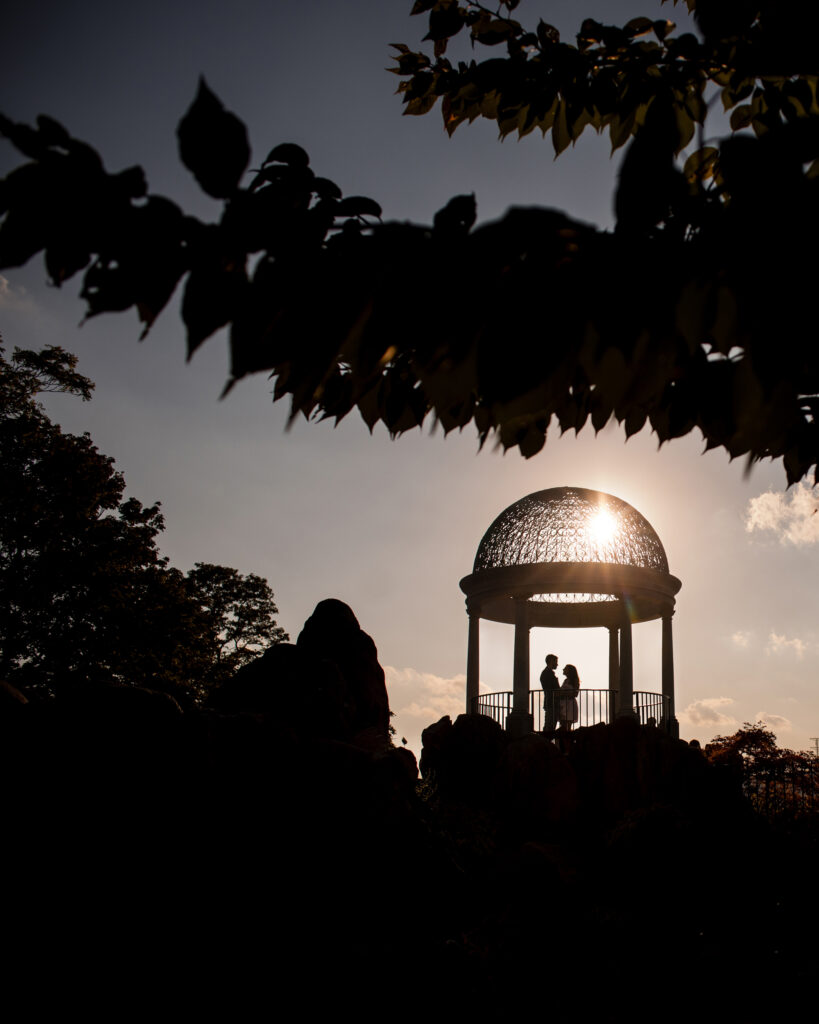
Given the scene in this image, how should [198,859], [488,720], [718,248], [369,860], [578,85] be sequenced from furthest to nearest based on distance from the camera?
[488,720] < [369,860] < [198,859] < [578,85] < [718,248]

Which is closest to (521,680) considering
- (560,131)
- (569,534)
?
(569,534)

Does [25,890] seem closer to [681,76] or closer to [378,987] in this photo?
[378,987]

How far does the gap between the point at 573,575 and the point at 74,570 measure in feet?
52.9

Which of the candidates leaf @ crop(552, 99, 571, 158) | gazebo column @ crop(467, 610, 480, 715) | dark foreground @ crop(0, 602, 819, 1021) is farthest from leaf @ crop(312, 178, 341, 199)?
gazebo column @ crop(467, 610, 480, 715)

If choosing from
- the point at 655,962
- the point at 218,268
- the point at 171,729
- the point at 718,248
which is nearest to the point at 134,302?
the point at 218,268

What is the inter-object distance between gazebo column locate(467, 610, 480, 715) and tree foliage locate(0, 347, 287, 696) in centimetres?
963

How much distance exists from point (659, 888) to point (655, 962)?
3.16 metres

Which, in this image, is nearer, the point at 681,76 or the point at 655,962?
the point at 681,76

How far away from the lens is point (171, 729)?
30.3ft

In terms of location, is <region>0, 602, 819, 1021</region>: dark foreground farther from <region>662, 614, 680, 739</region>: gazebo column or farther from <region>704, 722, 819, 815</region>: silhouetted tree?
<region>662, 614, 680, 739</region>: gazebo column

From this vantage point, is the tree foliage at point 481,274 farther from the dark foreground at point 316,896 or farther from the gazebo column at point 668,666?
the gazebo column at point 668,666

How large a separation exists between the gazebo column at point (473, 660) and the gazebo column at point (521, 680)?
1.74m

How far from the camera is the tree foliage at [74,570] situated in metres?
24.5

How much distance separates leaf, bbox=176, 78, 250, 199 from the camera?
1354 mm
